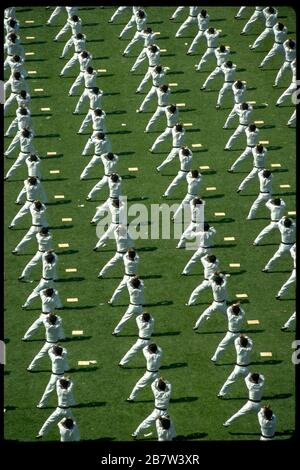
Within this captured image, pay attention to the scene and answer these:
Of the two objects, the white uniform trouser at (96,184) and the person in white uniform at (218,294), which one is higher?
the white uniform trouser at (96,184)

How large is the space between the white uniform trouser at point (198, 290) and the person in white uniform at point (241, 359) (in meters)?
3.11

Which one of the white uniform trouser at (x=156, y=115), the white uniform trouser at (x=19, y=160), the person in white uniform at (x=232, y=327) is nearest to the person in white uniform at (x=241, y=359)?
the person in white uniform at (x=232, y=327)

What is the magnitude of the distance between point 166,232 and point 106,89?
8.39 m

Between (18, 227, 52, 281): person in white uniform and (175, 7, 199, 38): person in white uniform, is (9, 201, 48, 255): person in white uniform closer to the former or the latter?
(18, 227, 52, 281): person in white uniform

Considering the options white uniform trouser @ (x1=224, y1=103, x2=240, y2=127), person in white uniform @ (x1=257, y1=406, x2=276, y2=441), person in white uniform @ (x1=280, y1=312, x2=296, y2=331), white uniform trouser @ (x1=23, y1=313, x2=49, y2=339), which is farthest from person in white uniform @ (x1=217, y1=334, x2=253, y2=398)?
white uniform trouser @ (x1=224, y1=103, x2=240, y2=127)

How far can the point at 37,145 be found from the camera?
53.6 m

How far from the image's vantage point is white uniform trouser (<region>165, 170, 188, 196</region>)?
50.2 m

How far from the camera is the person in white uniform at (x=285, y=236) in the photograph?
154ft

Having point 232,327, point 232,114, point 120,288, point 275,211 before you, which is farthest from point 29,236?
point 232,114

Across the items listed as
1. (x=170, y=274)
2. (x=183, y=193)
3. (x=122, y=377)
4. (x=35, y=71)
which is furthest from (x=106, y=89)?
(x=122, y=377)

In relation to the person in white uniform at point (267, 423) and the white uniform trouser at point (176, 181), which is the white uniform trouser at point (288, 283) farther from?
the person in white uniform at point (267, 423)

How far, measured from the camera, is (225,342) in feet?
144

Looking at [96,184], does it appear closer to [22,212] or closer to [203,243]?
[22,212]

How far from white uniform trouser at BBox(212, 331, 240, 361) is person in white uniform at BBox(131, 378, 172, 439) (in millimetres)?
2755
